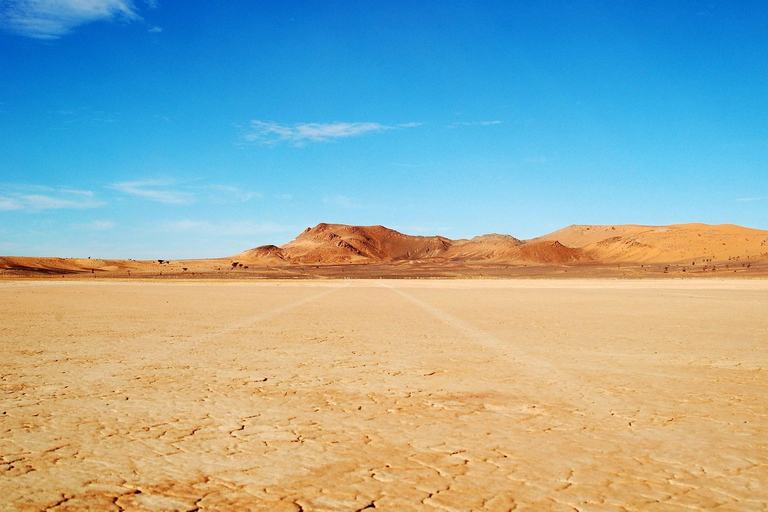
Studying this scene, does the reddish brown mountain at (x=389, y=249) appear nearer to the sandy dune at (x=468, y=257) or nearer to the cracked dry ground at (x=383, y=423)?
the sandy dune at (x=468, y=257)

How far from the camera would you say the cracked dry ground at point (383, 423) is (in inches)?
118

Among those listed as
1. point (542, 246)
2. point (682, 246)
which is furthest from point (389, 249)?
point (682, 246)

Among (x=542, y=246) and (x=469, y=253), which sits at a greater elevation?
(x=542, y=246)

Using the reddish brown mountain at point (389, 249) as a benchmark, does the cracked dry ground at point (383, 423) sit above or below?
below

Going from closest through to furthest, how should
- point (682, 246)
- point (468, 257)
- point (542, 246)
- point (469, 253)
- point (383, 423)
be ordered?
point (383, 423), point (682, 246), point (542, 246), point (468, 257), point (469, 253)

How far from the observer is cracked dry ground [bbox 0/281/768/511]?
2.99m

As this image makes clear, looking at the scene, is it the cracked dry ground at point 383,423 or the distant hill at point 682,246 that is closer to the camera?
the cracked dry ground at point 383,423

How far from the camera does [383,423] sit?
14.2 ft

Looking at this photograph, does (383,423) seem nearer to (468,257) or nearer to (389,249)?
(468,257)

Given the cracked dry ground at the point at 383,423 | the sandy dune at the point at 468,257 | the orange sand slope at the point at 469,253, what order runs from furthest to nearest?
the orange sand slope at the point at 469,253 → the sandy dune at the point at 468,257 → the cracked dry ground at the point at 383,423

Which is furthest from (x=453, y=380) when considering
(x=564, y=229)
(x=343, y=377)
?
(x=564, y=229)

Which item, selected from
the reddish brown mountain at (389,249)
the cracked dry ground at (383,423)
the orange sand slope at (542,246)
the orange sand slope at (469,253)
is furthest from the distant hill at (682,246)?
the cracked dry ground at (383,423)

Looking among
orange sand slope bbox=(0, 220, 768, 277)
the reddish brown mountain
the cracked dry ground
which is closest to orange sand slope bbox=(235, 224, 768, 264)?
the reddish brown mountain

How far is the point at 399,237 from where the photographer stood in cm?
17112
